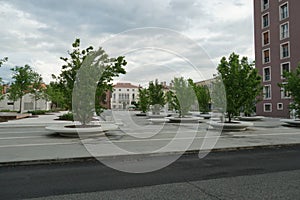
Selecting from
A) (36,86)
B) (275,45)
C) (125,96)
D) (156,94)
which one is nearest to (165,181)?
(156,94)

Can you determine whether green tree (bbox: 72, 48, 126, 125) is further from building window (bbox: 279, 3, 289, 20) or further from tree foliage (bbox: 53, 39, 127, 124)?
building window (bbox: 279, 3, 289, 20)

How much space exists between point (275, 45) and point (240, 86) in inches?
1003

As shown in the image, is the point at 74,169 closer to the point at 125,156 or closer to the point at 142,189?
the point at 125,156

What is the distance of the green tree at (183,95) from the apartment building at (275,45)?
15.6 meters

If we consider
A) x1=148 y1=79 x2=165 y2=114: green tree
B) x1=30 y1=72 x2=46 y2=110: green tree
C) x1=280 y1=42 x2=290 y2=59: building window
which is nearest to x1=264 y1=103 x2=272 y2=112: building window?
x1=280 y1=42 x2=290 y2=59: building window

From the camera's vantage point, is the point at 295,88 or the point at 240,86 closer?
the point at 240,86

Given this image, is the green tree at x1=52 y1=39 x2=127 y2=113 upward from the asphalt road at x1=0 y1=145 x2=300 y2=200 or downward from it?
upward

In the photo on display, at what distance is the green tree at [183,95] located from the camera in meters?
23.8

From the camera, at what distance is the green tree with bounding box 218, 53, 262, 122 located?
51.4ft

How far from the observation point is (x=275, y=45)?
35781mm

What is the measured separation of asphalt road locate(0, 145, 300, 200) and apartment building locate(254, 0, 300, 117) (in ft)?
97.1

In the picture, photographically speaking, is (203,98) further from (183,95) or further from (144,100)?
(183,95)

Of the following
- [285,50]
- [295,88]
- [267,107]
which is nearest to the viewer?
[295,88]

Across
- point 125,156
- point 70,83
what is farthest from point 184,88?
point 125,156
